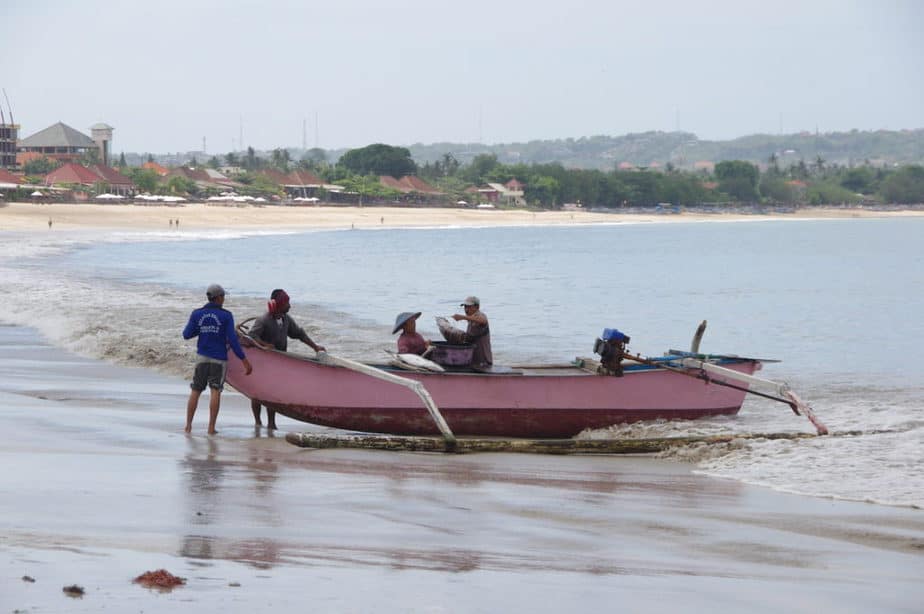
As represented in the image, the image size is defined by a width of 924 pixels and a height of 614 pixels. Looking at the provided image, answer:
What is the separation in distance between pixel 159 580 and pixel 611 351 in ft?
23.9

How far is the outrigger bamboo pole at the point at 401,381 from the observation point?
11.6 m

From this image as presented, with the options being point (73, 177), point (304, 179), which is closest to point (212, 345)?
point (73, 177)

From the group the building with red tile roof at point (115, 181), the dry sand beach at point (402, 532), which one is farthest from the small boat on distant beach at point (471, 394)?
the building with red tile roof at point (115, 181)

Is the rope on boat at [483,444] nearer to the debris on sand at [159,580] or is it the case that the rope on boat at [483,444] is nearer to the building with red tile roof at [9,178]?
the debris on sand at [159,580]

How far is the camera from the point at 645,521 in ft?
26.6

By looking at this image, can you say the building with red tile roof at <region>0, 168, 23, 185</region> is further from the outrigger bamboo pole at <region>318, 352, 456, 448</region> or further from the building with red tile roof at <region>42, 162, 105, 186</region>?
the outrigger bamboo pole at <region>318, 352, 456, 448</region>

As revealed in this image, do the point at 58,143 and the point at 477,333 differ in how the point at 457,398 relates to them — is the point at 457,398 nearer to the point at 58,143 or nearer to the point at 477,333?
the point at 477,333

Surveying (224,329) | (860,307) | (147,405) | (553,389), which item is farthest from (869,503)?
(860,307)

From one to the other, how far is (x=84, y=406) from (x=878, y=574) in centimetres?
845

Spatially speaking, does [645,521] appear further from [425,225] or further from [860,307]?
[425,225]

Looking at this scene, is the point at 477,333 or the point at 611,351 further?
the point at 611,351

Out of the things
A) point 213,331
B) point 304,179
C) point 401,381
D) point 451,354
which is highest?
point 304,179

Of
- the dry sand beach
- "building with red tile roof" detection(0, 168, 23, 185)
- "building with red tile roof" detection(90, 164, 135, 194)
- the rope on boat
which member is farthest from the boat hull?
"building with red tile roof" detection(90, 164, 135, 194)

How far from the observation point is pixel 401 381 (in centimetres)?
1173
